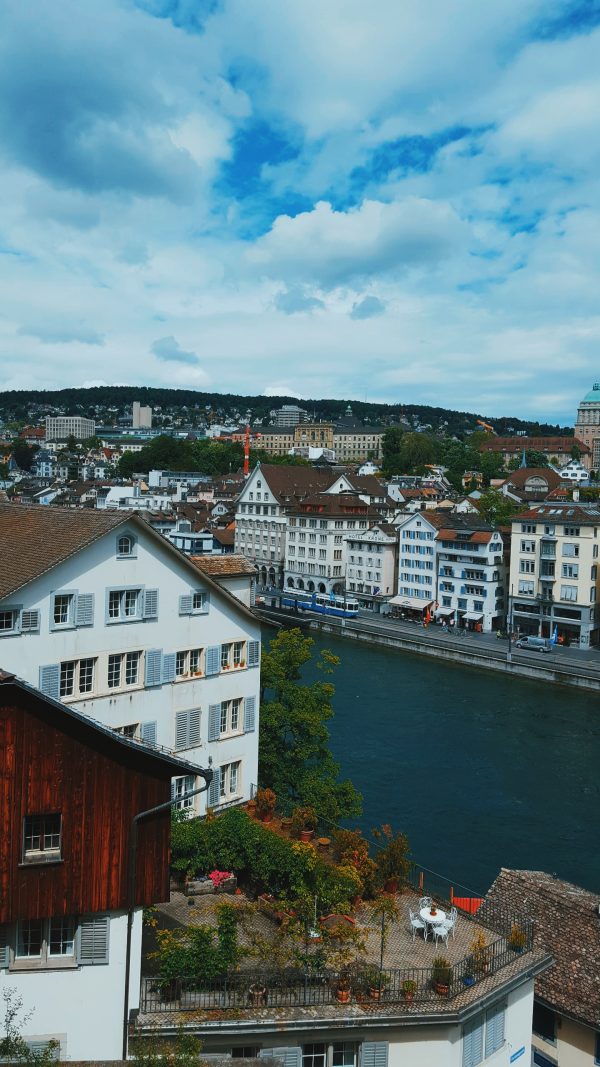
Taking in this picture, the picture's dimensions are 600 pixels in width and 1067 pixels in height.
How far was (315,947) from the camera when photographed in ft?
39.3

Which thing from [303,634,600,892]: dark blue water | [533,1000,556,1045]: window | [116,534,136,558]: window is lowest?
[303,634,600,892]: dark blue water

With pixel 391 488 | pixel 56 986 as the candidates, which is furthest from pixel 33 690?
pixel 391 488

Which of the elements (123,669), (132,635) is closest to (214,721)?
(123,669)

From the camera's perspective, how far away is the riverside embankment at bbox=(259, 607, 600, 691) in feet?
176

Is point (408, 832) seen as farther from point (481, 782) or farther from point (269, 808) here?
point (269, 808)

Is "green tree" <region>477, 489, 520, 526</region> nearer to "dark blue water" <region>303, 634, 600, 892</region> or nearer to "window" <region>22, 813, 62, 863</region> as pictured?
"dark blue water" <region>303, 634, 600, 892</region>

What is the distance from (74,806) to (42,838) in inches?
19.6

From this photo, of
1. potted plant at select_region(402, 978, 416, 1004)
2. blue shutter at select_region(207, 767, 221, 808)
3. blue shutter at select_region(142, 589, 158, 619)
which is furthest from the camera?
blue shutter at select_region(207, 767, 221, 808)

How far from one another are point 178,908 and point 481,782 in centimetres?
2502

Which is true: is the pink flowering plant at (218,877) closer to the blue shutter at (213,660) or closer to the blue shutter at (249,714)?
the blue shutter at (213,660)

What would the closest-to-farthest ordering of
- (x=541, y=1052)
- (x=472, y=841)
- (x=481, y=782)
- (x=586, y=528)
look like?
(x=541, y=1052) → (x=472, y=841) → (x=481, y=782) → (x=586, y=528)

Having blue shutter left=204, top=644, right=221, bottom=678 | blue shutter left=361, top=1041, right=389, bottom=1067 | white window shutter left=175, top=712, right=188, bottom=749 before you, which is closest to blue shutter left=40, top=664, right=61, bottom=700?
white window shutter left=175, top=712, right=188, bottom=749

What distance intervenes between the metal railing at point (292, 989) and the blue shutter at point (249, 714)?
10685mm

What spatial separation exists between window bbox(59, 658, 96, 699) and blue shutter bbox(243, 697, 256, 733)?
4523 millimetres
